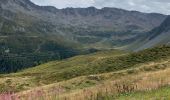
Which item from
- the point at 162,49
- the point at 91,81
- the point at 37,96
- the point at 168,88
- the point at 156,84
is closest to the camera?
the point at 37,96

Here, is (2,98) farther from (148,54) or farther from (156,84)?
(148,54)

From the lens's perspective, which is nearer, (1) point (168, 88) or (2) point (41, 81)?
(1) point (168, 88)

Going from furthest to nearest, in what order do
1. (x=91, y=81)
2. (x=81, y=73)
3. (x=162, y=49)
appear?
(x=162, y=49) < (x=81, y=73) < (x=91, y=81)

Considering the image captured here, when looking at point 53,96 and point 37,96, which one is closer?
point 37,96

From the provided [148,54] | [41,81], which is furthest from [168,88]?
[148,54]

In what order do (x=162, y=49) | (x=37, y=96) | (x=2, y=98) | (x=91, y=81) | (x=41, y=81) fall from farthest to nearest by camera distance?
1. (x=162, y=49)
2. (x=41, y=81)
3. (x=91, y=81)
4. (x=37, y=96)
5. (x=2, y=98)

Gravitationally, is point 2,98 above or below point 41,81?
above

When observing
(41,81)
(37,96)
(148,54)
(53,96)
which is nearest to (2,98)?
(37,96)

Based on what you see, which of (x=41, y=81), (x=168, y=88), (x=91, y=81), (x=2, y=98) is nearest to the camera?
(x=2, y=98)

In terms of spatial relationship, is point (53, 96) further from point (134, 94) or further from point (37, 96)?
point (134, 94)

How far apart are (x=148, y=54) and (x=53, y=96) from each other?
48.4 m

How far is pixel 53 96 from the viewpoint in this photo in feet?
80.5

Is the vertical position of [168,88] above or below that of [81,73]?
above

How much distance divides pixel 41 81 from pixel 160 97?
143ft
